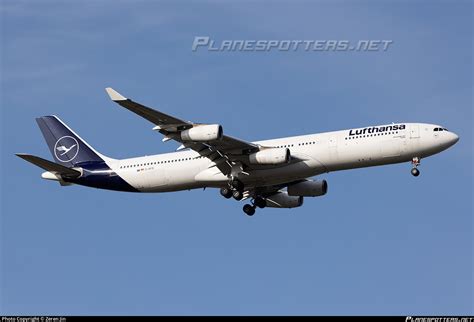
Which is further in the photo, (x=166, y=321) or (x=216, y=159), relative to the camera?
(x=216, y=159)

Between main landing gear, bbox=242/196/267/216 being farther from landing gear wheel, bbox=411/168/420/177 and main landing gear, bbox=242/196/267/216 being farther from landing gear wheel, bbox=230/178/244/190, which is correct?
landing gear wheel, bbox=411/168/420/177

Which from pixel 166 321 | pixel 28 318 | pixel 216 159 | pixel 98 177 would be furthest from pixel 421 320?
pixel 98 177

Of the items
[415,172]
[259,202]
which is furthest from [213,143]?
[415,172]

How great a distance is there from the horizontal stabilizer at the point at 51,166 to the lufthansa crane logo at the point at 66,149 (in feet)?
8.11

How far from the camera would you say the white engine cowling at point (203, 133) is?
187 ft

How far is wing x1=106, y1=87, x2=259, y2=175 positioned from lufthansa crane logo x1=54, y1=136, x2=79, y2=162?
1059 cm

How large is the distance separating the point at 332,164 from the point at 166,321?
20554 mm

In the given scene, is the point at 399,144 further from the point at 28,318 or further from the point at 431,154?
the point at 28,318

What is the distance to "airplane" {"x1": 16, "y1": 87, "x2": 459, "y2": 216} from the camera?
58.0m

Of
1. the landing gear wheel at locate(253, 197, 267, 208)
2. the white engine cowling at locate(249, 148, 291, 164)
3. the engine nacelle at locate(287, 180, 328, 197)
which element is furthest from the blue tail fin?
the engine nacelle at locate(287, 180, 328, 197)

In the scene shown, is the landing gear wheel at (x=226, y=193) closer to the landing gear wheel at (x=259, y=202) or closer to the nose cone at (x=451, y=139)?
the landing gear wheel at (x=259, y=202)

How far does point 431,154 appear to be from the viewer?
58.8 meters

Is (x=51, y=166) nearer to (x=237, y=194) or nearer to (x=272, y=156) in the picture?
(x=237, y=194)

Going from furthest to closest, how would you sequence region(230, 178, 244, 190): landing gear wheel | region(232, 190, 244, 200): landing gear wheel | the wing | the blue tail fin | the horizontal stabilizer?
the blue tail fin → region(232, 190, 244, 200): landing gear wheel → region(230, 178, 244, 190): landing gear wheel → the horizontal stabilizer → the wing
